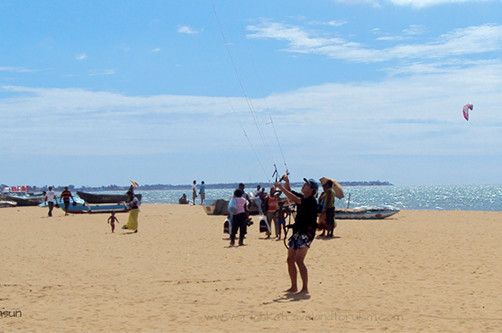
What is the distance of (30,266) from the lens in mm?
14414

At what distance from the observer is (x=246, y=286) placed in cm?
1151

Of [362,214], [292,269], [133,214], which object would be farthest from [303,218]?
[362,214]

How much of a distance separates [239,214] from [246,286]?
7215 millimetres

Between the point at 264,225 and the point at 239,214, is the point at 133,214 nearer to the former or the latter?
the point at 264,225

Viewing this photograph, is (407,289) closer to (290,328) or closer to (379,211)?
(290,328)

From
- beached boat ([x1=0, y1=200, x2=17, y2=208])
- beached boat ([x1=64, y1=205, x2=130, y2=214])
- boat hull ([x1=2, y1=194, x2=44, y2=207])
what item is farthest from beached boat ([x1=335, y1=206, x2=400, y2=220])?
beached boat ([x1=0, y1=200, x2=17, y2=208])

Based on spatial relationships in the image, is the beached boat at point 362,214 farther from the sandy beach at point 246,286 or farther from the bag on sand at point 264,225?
the bag on sand at point 264,225

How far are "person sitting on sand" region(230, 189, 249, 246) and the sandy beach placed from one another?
0.58 metres

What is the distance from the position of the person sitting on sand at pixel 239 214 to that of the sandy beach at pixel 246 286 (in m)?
0.58

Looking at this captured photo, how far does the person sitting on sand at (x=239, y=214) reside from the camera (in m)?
18.5

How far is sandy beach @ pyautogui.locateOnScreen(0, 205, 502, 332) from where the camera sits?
8.62m

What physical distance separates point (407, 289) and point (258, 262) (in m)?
4.43

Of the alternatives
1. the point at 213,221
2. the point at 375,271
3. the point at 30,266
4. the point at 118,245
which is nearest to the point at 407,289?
the point at 375,271

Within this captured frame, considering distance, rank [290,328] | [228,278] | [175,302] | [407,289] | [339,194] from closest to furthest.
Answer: [290,328]
[175,302]
[407,289]
[228,278]
[339,194]
